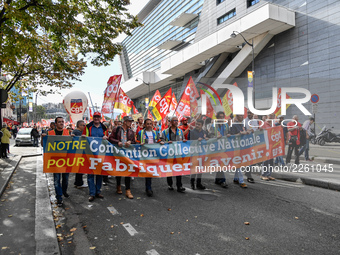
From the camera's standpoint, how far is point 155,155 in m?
6.09

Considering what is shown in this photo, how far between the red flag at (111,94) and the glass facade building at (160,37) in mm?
30979

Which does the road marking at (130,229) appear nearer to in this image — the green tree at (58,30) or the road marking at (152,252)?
the road marking at (152,252)

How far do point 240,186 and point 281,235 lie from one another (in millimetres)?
2919

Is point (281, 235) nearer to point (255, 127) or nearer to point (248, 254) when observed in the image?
point (248, 254)

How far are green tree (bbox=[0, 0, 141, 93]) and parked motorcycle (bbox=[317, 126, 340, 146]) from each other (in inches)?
295

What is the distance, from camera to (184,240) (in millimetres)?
3580

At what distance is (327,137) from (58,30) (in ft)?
26.6

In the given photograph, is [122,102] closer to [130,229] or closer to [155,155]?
[155,155]

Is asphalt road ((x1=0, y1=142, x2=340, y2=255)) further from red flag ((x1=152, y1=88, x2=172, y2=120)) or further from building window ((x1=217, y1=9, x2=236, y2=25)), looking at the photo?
building window ((x1=217, y1=9, x2=236, y2=25))

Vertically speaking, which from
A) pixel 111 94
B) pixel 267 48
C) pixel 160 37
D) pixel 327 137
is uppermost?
pixel 160 37

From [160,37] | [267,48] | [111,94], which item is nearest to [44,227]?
[111,94]

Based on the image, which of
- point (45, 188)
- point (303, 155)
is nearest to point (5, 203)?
point (45, 188)

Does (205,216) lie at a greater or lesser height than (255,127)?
lesser

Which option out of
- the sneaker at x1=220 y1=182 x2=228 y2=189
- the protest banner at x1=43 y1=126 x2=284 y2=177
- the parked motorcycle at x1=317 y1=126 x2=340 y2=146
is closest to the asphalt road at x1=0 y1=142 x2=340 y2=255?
the sneaker at x1=220 y1=182 x2=228 y2=189
